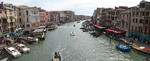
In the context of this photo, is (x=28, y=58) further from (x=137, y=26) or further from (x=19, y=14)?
(x=19, y=14)

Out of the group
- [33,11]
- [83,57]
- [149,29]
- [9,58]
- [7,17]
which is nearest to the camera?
[9,58]

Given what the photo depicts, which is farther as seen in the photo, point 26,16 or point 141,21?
point 26,16

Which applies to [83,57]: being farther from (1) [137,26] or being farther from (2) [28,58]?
(1) [137,26]

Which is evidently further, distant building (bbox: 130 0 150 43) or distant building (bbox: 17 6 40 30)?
distant building (bbox: 17 6 40 30)

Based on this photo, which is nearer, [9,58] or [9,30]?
[9,58]

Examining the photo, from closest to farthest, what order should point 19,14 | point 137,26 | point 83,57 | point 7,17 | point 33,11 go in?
point 83,57
point 137,26
point 7,17
point 19,14
point 33,11

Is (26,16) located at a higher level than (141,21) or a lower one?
higher

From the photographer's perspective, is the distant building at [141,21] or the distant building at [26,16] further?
the distant building at [26,16]

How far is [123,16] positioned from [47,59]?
35813 mm

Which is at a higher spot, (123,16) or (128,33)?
(123,16)

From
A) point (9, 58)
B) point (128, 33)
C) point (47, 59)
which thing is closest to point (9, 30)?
point (9, 58)

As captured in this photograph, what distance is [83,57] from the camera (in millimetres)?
30594

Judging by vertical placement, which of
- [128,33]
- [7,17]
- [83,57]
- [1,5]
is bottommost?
[83,57]

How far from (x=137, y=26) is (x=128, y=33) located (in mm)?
6463
